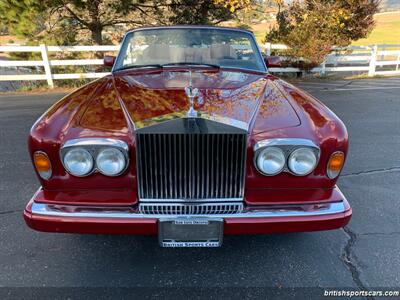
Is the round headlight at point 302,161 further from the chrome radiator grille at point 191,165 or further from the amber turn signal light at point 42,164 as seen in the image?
the amber turn signal light at point 42,164

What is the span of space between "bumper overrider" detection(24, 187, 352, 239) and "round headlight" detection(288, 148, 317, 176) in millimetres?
256

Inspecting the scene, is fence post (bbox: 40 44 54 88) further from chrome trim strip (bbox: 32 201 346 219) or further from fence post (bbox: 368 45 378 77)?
fence post (bbox: 368 45 378 77)

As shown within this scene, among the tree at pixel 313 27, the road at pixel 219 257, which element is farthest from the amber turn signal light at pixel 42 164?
the tree at pixel 313 27

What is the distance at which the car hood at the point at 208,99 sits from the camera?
228 cm

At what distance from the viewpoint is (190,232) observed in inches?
87.9

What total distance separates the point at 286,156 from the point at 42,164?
5.17 feet

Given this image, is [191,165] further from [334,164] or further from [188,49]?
[188,49]

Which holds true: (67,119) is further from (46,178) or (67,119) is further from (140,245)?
(140,245)

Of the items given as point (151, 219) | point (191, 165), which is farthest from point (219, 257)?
point (191, 165)

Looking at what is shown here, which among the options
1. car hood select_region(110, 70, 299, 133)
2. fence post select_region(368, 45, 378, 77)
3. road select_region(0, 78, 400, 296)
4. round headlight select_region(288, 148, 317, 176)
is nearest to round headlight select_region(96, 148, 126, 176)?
car hood select_region(110, 70, 299, 133)

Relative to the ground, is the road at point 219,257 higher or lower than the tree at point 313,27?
lower

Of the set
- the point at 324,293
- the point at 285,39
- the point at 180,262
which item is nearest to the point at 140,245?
the point at 180,262

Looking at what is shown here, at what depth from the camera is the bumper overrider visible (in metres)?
2.21

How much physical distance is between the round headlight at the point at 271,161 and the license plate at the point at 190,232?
43 centimetres
